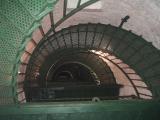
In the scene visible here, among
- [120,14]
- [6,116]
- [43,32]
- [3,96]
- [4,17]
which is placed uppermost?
[120,14]

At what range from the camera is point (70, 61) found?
50.5 ft

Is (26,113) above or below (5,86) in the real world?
below

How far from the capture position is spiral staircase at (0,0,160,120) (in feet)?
12.9

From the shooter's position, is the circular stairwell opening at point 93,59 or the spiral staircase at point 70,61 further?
the circular stairwell opening at point 93,59

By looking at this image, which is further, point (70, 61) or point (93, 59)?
point (70, 61)

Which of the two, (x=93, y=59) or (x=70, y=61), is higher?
(x=70, y=61)

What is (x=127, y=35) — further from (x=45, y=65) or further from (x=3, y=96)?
(x=3, y=96)

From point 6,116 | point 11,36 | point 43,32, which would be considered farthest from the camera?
point 43,32

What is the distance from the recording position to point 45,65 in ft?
38.2

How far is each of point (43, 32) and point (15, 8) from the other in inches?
154

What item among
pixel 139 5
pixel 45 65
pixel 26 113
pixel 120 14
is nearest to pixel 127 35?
pixel 120 14

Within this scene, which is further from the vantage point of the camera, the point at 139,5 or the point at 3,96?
the point at 139,5

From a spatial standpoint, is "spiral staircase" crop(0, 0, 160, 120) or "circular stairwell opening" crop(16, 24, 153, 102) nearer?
"spiral staircase" crop(0, 0, 160, 120)

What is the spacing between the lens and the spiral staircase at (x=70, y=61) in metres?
3.94
